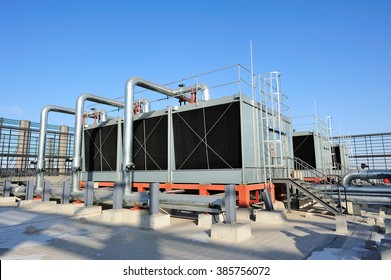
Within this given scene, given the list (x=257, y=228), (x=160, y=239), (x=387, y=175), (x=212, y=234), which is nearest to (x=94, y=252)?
(x=160, y=239)

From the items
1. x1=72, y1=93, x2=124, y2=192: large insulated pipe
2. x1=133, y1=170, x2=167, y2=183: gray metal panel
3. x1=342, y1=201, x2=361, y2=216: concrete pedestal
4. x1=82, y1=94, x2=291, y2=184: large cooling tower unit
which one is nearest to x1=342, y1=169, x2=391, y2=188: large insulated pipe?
x1=342, y1=201, x2=361, y2=216: concrete pedestal

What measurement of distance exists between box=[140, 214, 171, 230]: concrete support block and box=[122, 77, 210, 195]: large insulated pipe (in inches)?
115

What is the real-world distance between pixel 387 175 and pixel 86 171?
1913cm

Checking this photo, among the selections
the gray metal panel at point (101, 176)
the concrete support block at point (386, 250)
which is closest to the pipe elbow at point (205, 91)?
the gray metal panel at point (101, 176)

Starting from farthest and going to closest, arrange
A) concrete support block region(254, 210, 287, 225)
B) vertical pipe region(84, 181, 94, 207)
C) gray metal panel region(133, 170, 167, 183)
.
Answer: gray metal panel region(133, 170, 167, 183), vertical pipe region(84, 181, 94, 207), concrete support block region(254, 210, 287, 225)

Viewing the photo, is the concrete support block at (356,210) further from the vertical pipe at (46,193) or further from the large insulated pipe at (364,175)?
the vertical pipe at (46,193)

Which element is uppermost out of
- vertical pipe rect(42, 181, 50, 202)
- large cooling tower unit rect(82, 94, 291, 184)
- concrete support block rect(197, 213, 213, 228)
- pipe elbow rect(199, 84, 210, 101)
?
pipe elbow rect(199, 84, 210, 101)

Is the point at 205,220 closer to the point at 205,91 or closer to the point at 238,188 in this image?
the point at 238,188

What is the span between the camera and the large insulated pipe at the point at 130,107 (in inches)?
476

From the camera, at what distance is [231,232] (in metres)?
7.09

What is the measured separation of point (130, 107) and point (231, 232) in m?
8.43

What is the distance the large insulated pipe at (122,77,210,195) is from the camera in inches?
476

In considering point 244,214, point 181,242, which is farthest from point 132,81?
point 181,242

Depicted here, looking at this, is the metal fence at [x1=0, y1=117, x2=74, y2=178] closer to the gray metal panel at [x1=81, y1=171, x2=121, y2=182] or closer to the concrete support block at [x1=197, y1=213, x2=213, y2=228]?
the gray metal panel at [x1=81, y1=171, x2=121, y2=182]
